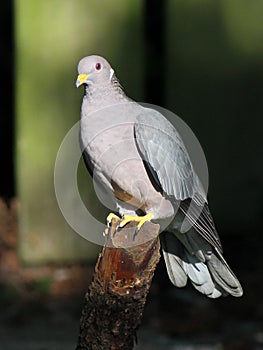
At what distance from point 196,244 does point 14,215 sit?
320 centimetres

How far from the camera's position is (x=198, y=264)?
4098 millimetres

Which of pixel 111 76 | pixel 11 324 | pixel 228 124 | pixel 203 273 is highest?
pixel 111 76

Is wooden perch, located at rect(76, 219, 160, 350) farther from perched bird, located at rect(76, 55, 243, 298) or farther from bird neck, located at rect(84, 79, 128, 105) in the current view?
bird neck, located at rect(84, 79, 128, 105)

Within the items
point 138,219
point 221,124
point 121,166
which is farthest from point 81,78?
point 221,124

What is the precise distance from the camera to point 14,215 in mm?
7094

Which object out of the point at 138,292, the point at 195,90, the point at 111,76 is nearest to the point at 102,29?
the point at 195,90

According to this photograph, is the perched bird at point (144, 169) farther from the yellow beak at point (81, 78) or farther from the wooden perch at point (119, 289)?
the wooden perch at point (119, 289)

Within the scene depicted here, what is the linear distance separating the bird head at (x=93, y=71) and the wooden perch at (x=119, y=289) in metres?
0.55

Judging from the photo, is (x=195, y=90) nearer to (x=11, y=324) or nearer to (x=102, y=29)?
(x=102, y=29)

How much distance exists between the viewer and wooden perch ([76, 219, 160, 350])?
362cm

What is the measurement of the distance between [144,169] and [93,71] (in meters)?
0.41

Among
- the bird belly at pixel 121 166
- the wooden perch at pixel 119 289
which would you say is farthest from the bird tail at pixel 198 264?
the wooden perch at pixel 119 289

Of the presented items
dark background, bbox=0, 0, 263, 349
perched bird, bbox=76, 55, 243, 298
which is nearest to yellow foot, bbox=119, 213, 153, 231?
perched bird, bbox=76, 55, 243, 298

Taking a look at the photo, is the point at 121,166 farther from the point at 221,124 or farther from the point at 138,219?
the point at 221,124
